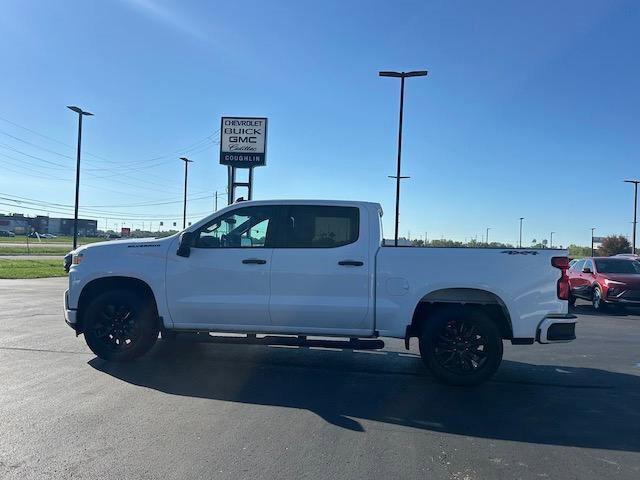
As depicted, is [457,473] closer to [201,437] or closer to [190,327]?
[201,437]

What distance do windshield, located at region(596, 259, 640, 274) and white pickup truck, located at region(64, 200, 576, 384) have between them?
37.0 ft

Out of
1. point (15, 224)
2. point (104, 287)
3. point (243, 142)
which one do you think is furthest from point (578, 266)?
point (15, 224)

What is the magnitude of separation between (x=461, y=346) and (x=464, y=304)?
0.50m

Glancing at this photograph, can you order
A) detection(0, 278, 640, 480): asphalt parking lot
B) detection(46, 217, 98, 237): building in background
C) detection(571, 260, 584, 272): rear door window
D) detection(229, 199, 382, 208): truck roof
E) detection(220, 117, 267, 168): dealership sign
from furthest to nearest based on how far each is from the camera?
detection(46, 217, 98, 237): building in background
detection(220, 117, 267, 168): dealership sign
detection(571, 260, 584, 272): rear door window
detection(229, 199, 382, 208): truck roof
detection(0, 278, 640, 480): asphalt parking lot

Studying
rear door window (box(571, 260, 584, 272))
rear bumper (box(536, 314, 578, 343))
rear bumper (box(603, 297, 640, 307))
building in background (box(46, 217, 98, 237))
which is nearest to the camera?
rear bumper (box(536, 314, 578, 343))

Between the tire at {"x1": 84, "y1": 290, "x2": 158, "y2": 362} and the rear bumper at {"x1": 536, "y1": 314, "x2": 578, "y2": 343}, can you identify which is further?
the tire at {"x1": 84, "y1": 290, "x2": 158, "y2": 362}

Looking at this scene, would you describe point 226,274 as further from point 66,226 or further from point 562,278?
point 66,226

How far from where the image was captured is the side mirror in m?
6.79

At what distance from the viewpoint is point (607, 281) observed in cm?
1547

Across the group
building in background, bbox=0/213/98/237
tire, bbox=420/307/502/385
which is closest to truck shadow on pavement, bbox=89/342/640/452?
tire, bbox=420/307/502/385

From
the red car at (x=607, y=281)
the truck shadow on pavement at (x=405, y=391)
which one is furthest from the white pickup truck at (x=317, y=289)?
the red car at (x=607, y=281)

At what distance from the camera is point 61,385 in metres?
6.09

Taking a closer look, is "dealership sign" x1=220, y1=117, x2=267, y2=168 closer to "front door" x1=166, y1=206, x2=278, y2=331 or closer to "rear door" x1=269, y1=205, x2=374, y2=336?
"front door" x1=166, y1=206, x2=278, y2=331

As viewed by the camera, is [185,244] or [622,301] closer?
[185,244]
